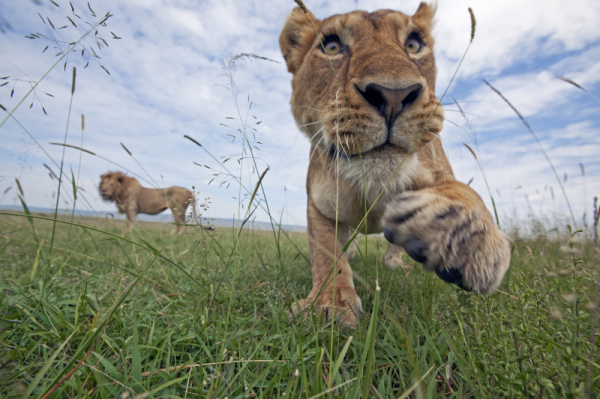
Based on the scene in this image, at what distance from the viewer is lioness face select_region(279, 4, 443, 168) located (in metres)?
1.67

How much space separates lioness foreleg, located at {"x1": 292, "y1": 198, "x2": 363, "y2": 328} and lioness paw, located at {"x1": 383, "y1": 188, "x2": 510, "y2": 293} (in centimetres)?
33

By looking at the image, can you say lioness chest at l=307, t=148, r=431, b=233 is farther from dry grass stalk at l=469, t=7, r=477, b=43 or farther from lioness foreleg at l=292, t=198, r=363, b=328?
dry grass stalk at l=469, t=7, r=477, b=43

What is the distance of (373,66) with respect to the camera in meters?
1.78

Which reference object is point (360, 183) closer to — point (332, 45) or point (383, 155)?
point (383, 155)

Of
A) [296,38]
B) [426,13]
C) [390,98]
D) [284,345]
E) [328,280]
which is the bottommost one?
[284,345]

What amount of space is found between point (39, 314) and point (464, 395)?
6.24 feet

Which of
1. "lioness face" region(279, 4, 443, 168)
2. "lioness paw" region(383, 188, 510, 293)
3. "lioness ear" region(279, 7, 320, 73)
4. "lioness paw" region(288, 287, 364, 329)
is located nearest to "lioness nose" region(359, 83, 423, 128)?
"lioness face" region(279, 4, 443, 168)

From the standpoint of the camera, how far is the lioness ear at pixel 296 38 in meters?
2.95

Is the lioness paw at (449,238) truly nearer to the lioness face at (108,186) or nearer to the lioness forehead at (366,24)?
the lioness forehead at (366,24)

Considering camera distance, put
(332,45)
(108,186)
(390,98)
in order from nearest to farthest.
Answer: (390,98) → (332,45) → (108,186)

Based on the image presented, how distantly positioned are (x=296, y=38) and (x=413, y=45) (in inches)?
43.6

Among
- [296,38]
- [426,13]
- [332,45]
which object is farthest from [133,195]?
[426,13]

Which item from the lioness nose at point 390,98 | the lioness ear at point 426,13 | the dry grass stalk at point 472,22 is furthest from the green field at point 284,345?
the lioness ear at point 426,13

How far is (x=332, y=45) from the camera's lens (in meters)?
2.48
